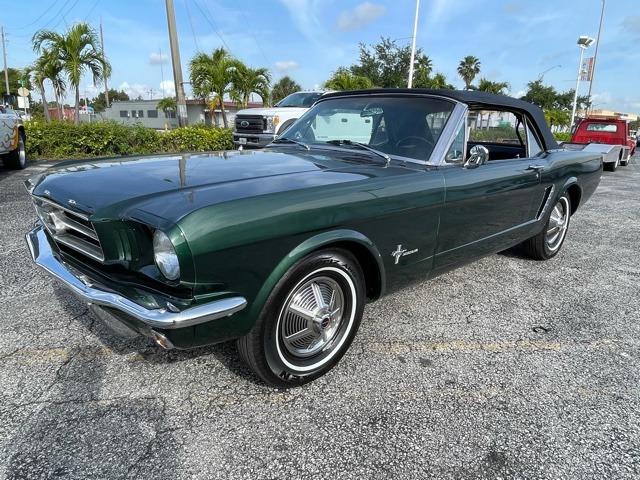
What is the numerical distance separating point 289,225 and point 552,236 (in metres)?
3.60

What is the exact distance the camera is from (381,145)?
3119mm

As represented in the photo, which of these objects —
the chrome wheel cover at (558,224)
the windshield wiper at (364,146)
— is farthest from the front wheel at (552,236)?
the windshield wiper at (364,146)

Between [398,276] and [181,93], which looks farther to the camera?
[181,93]

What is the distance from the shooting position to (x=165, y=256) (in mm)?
1846

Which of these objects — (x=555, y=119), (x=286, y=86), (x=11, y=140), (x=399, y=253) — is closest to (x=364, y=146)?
(x=399, y=253)

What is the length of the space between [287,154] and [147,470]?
2.10m

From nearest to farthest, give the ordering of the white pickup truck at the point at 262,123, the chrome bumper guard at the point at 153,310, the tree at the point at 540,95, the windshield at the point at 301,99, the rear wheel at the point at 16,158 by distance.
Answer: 1. the chrome bumper guard at the point at 153,310
2. the rear wheel at the point at 16,158
3. the white pickup truck at the point at 262,123
4. the windshield at the point at 301,99
5. the tree at the point at 540,95

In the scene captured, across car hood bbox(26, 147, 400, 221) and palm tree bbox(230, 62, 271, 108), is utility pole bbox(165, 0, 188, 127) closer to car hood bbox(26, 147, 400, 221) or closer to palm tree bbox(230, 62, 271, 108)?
palm tree bbox(230, 62, 271, 108)

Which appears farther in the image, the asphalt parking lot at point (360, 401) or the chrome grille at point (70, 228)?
the chrome grille at point (70, 228)

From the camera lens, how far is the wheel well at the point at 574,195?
466cm

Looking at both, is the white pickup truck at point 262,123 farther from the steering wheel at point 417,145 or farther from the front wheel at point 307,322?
the front wheel at point 307,322

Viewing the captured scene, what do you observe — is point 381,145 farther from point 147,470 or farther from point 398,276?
point 147,470

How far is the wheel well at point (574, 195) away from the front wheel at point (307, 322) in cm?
321

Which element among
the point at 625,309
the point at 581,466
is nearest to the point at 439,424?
the point at 581,466
